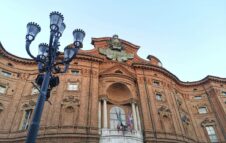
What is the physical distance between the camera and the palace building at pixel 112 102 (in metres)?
20.6

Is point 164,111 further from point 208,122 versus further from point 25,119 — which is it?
point 25,119

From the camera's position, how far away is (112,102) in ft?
83.3

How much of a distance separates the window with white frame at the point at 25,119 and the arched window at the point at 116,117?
9.66 m

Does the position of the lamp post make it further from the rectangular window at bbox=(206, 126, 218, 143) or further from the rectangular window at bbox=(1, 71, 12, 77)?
the rectangular window at bbox=(206, 126, 218, 143)

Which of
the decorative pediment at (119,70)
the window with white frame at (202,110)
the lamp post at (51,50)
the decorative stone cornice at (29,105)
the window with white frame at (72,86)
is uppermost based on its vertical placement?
the decorative pediment at (119,70)

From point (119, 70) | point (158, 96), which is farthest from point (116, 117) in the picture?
point (158, 96)

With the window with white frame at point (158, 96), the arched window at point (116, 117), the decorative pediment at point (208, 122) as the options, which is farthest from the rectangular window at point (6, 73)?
the decorative pediment at point (208, 122)

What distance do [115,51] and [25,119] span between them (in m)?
16.0

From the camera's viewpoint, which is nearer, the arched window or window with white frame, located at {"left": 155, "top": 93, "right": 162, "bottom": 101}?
the arched window

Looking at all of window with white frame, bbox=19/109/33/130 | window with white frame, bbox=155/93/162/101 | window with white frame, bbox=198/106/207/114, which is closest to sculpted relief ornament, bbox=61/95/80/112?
window with white frame, bbox=19/109/33/130

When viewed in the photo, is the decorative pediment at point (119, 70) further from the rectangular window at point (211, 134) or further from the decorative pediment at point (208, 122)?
the rectangular window at point (211, 134)

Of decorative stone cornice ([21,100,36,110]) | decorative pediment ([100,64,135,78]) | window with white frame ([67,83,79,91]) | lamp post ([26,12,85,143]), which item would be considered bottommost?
lamp post ([26,12,85,143])

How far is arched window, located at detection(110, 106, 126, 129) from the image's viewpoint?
2345 centimetres

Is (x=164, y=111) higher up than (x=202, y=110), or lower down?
lower down
